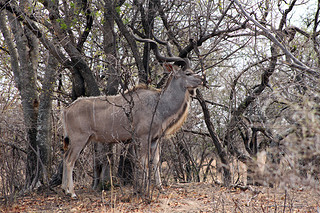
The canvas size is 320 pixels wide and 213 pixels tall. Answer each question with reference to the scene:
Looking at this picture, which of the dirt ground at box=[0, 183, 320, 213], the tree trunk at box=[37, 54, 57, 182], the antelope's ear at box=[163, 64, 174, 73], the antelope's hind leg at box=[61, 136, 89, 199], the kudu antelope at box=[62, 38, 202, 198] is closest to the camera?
the dirt ground at box=[0, 183, 320, 213]

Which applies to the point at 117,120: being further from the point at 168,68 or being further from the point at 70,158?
the point at 168,68

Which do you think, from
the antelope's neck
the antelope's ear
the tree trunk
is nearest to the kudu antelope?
the antelope's neck

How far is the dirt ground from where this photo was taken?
13.9ft

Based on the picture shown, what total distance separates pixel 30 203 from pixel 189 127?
3834 millimetres

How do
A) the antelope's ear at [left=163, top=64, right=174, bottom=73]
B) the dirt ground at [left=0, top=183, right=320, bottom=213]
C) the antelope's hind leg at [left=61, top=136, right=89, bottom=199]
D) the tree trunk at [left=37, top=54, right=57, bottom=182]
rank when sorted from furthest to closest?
the antelope's ear at [left=163, top=64, right=174, bottom=73]
the tree trunk at [left=37, top=54, right=57, bottom=182]
the antelope's hind leg at [left=61, top=136, right=89, bottom=199]
the dirt ground at [left=0, top=183, right=320, bottom=213]

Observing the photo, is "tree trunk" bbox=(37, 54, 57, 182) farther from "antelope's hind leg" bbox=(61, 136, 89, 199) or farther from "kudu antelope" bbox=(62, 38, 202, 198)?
"antelope's hind leg" bbox=(61, 136, 89, 199)

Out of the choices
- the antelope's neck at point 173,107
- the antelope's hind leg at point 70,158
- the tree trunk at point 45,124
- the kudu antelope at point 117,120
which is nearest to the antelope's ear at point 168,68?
the kudu antelope at point 117,120

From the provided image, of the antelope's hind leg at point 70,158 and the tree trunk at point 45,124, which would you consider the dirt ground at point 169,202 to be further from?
the tree trunk at point 45,124

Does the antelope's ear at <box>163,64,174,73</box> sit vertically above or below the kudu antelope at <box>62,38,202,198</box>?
above

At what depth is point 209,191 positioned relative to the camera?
547cm

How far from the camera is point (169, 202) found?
4715 mm

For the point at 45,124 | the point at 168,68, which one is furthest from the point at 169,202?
the point at 45,124

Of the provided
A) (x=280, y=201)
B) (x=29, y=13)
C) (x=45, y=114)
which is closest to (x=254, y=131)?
(x=280, y=201)

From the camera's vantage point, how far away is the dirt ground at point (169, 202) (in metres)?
4.24
